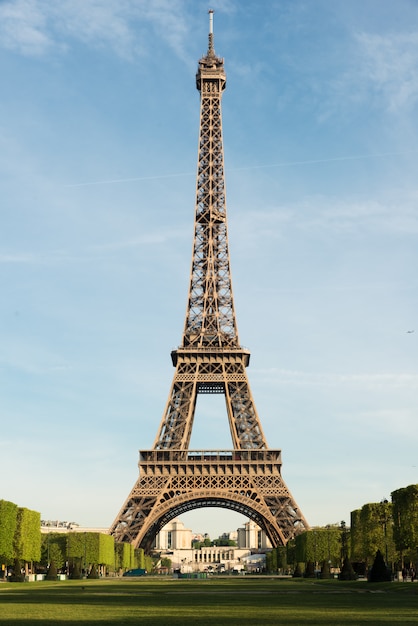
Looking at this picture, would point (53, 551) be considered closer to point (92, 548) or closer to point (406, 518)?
point (92, 548)

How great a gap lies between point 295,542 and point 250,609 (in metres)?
66.0

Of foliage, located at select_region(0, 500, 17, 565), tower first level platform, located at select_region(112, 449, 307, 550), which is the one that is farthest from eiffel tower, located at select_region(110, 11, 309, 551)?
foliage, located at select_region(0, 500, 17, 565)

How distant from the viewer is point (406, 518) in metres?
65.1

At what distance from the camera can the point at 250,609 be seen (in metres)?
26.4

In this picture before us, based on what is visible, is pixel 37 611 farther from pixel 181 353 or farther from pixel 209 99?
pixel 209 99

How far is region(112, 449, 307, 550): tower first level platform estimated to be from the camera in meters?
90.8

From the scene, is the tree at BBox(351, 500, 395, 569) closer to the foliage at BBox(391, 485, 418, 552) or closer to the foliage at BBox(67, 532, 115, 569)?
the foliage at BBox(391, 485, 418, 552)

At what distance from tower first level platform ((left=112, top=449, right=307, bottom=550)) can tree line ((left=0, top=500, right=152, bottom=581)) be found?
249cm

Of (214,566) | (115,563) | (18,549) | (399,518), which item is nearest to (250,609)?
(399,518)

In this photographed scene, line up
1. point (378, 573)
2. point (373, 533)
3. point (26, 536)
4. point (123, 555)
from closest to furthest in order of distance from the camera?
point (378, 573) → point (26, 536) → point (373, 533) → point (123, 555)

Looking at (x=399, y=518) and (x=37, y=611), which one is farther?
(x=399, y=518)

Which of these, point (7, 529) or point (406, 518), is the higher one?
point (406, 518)

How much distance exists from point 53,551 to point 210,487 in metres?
19.7

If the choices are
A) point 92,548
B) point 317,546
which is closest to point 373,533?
point 317,546
